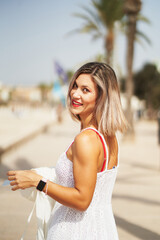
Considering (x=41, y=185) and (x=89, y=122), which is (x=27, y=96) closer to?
(x=89, y=122)

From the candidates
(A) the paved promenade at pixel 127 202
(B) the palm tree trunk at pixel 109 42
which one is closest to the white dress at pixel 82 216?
(A) the paved promenade at pixel 127 202

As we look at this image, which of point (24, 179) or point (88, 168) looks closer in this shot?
point (88, 168)

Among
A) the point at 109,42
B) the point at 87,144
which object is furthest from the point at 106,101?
the point at 109,42

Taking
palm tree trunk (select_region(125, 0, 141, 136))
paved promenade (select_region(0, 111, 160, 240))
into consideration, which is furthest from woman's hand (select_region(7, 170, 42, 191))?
palm tree trunk (select_region(125, 0, 141, 136))

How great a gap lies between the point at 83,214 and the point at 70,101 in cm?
65

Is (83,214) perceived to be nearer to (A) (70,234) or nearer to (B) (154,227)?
(A) (70,234)

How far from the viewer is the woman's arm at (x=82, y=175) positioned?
1.69 metres

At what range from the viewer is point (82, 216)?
189 centimetres

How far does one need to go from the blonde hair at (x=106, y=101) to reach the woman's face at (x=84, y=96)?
1.0 inches

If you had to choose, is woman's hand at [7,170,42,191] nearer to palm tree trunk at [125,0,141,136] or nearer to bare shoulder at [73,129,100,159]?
bare shoulder at [73,129,100,159]

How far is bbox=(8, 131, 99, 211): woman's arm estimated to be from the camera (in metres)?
1.69

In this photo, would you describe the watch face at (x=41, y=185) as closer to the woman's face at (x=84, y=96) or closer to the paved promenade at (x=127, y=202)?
the woman's face at (x=84, y=96)

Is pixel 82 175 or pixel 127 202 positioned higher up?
pixel 82 175

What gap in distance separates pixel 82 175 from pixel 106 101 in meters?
0.42
